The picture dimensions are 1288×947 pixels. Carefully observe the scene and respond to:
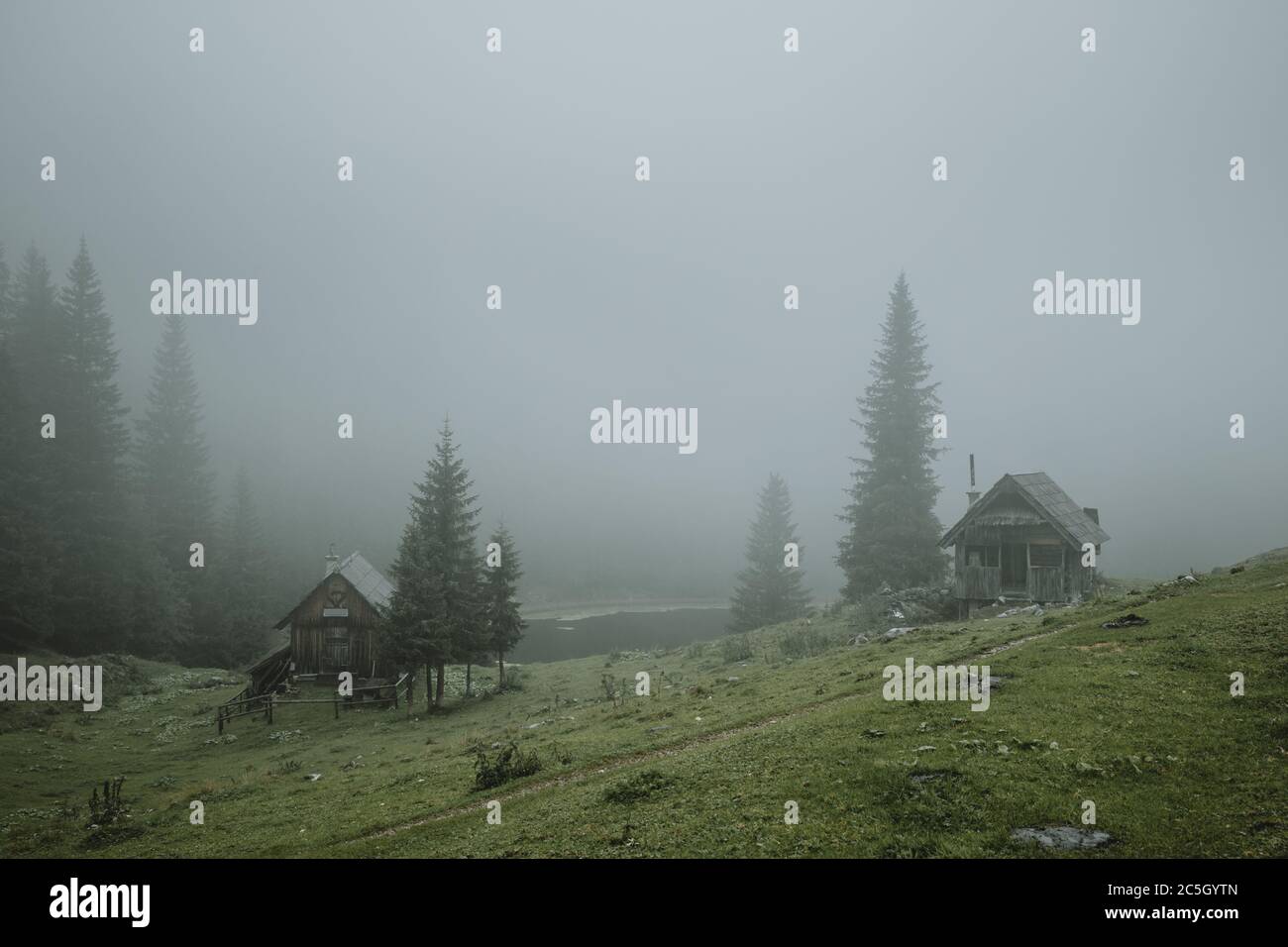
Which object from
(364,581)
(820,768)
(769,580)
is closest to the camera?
(820,768)

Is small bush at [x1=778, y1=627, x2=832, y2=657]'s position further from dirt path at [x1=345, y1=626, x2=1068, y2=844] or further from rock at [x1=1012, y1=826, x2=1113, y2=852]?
rock at [x1=1012, y1=826, x2=1113, y2=852]

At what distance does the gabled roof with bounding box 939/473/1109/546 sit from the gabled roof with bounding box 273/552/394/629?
3701cm

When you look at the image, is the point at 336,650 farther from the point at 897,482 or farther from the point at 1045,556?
the point at 1045,556

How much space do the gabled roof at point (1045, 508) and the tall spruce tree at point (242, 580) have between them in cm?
5857

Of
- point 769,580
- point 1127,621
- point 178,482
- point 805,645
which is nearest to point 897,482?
point 805,645

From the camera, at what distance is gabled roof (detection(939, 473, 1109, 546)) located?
1443 inches

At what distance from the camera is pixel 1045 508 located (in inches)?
1454

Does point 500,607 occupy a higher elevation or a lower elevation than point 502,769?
higher

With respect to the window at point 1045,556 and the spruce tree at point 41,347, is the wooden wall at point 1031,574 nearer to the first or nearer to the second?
the window at point 1045,556

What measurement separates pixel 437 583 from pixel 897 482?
32363mm

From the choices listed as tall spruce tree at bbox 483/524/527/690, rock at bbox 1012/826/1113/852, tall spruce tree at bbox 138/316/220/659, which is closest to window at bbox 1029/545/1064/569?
tall spruce tree at bbox 483/524/527/690

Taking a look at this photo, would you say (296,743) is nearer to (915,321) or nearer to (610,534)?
(915,321)

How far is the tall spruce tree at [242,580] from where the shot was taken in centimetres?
5650

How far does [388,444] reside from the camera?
176125mm
